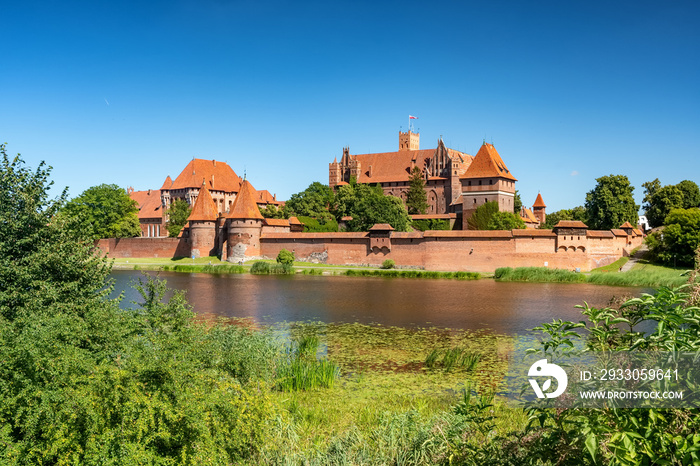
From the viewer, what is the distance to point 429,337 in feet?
43.7

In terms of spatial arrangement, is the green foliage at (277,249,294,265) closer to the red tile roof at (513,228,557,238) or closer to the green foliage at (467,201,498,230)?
the green foliage at (467,201,498,230)

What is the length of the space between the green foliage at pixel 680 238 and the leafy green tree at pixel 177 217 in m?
38.5

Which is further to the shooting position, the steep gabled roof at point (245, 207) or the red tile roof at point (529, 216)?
the red tile roof at point (529, 216)

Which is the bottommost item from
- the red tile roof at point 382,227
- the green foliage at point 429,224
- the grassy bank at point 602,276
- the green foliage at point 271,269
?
the grassy bank at point 602,276

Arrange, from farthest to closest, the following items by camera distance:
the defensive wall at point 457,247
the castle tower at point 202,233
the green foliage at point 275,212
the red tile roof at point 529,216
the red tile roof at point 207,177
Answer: the red tile roof at point 207,177 → the green foliage at point 275,212 → the red tile roof at point 529,216 → the castle tower at point 202,233 → the defensive wall at point 457,247

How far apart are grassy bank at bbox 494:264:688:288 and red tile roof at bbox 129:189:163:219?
44.7m

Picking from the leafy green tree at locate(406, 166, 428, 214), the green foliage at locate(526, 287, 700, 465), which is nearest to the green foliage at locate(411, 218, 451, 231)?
the leafy green tree at locate(406, 166, 428, 214)

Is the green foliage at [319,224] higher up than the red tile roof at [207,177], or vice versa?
the red tile roof at [207,177]

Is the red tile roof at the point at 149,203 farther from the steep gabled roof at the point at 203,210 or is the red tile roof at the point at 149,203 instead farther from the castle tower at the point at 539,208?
the castle tower at the point at 539,208

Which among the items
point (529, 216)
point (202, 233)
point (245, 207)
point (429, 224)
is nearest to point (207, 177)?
point (202, 233)

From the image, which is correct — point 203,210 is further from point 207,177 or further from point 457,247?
point 457,247

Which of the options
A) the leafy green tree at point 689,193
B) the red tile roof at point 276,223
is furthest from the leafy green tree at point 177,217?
the leafy green tree at point 689,193

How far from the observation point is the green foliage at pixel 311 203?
48.1m

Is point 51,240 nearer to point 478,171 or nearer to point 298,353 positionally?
point 298,353
